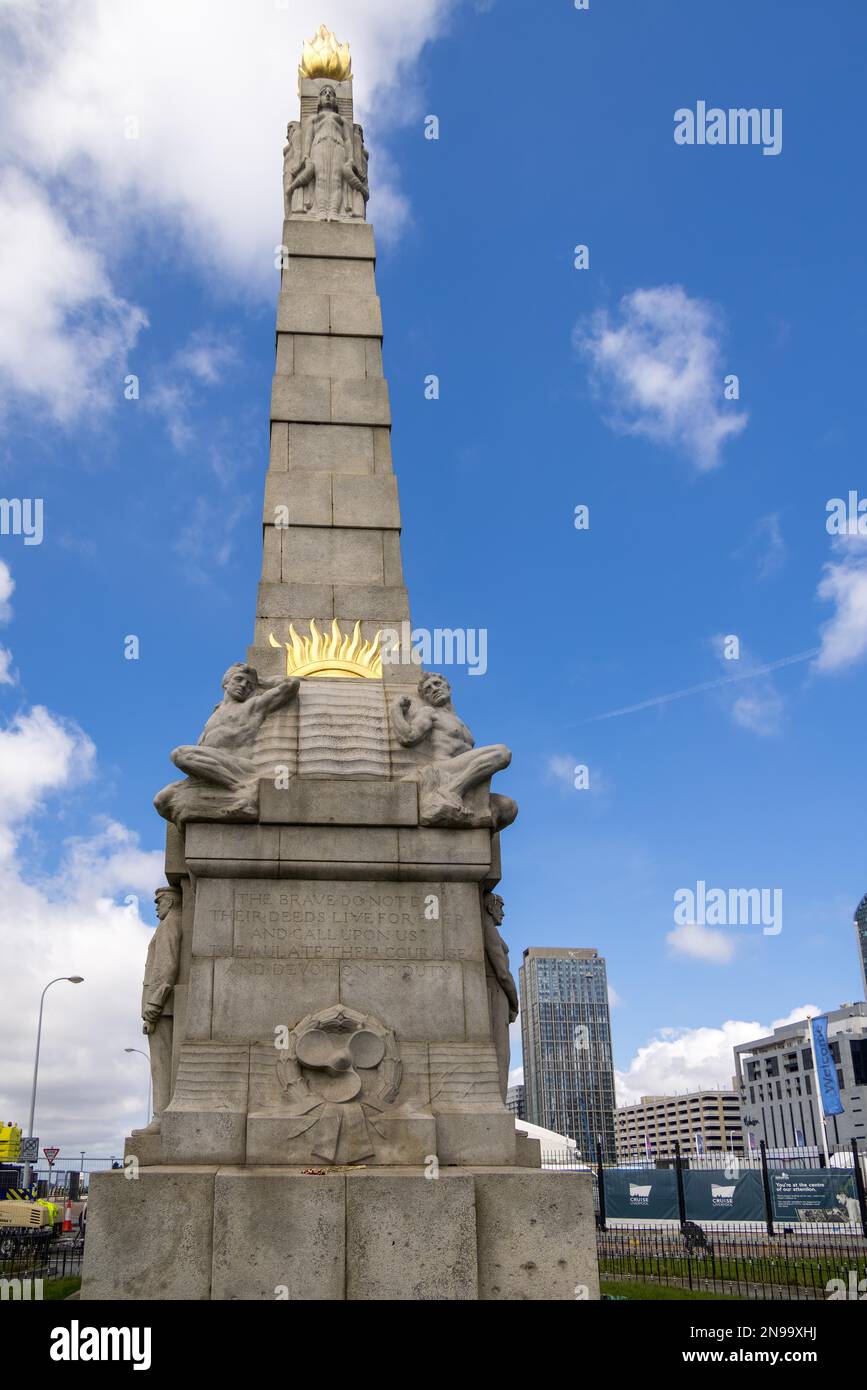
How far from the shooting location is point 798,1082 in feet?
432

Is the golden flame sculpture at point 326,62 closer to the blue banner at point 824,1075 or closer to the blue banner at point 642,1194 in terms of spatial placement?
the blue banner at point 642,1194

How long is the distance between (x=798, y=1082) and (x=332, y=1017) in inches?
5369

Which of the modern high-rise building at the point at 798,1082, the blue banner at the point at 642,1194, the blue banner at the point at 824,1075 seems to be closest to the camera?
the blue banner at the point at 642,1194

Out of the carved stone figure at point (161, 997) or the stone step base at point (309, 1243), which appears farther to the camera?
the carved stone figure at point (161, 997)

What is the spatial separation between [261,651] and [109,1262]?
638 centimetres

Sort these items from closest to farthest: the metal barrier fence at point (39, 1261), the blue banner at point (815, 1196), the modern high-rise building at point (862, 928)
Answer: the metal barrier fence at point (39, 1261) → the blue banner at point (815, 1196) → the modern high-rise building at point (862, 928)

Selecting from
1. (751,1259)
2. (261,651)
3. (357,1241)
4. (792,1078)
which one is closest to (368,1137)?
(357,1241)

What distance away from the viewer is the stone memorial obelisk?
324 inches

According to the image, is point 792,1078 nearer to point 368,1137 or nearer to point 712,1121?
point 712,1121

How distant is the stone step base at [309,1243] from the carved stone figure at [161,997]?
194 centimetres

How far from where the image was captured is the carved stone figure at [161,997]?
34.1ft

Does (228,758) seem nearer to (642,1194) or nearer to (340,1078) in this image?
(340,1078)

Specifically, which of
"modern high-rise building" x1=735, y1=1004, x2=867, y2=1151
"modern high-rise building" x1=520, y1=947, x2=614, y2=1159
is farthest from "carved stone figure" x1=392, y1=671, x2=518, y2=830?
"modern high-rise building" x1=520, y1=947, x2=614, y2=1159

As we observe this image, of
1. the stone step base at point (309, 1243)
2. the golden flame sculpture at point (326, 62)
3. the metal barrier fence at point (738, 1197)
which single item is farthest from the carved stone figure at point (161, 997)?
the metal barrier fence at point (738, 1197)
